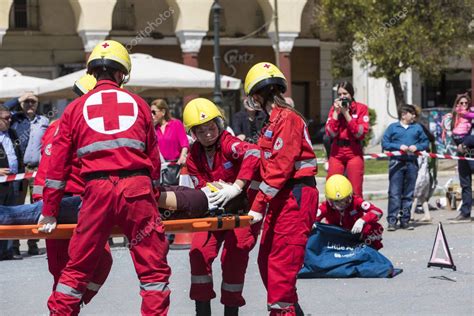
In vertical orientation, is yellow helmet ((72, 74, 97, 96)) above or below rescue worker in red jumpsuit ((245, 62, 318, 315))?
above

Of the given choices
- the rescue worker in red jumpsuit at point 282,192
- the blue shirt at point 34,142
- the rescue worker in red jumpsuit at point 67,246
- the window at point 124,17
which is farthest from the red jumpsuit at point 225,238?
the window at point 124,17

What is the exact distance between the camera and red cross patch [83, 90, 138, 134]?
6.55 meters

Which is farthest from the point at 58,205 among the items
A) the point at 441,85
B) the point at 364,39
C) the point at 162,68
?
the point at 441,85

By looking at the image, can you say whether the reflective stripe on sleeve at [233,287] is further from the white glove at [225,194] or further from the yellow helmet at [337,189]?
the yellow helmet at [337,189]

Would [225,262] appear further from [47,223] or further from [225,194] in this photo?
[47,223]

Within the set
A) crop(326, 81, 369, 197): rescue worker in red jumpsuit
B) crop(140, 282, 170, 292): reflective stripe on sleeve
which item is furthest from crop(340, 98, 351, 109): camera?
crop(140, 282, 170, 292): reflective stripe on sleeve

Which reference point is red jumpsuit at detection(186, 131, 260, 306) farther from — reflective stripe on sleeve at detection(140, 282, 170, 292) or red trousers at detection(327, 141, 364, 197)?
red trousers at detection(327, 141, 364, 197)

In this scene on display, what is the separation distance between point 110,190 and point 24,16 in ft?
112

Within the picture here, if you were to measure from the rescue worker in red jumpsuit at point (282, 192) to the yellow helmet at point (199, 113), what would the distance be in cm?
44

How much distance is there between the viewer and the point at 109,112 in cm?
657

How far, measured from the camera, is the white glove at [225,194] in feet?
24.6

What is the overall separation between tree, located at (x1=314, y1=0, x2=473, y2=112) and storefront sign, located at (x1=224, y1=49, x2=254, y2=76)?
1258 centimetres

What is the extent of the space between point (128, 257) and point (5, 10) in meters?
22.0

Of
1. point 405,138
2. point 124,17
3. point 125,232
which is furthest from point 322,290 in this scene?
point 124,17
